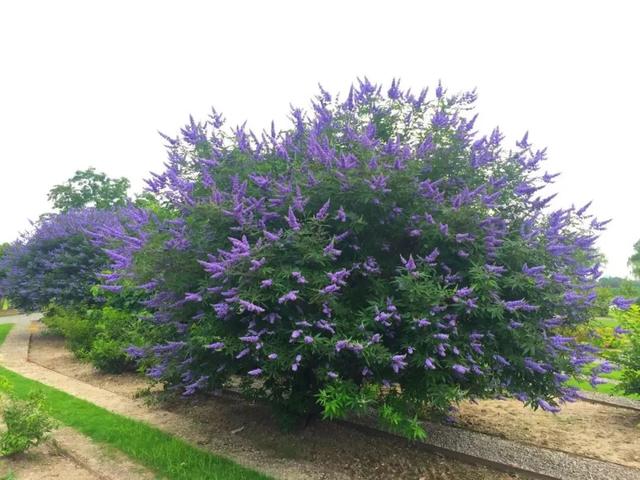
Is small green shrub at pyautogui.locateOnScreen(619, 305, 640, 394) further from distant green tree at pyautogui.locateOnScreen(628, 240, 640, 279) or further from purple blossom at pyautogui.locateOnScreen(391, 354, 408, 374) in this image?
distant green tree at pyautogui.locateOnScreen(628, 240, 640, 279)

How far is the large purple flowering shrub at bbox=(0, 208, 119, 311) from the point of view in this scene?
658 inches

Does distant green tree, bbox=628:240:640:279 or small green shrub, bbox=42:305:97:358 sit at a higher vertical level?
distant green tree, bbox=628:240:640:279

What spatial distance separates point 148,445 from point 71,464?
873mm

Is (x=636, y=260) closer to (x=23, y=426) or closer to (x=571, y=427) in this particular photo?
(x=571, y=427)

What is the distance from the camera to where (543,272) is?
5.31m

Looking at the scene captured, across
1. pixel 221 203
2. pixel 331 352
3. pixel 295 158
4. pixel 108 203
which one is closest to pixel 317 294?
pixel 331 352

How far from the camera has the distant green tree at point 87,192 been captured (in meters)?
37.0

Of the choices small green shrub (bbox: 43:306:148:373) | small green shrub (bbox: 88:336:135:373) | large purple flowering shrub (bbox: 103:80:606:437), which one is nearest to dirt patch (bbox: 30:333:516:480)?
large purple flowering shrub (bbox: 103:80:606:437)

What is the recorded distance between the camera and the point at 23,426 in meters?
5.95

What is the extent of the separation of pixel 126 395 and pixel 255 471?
5042 millimetres

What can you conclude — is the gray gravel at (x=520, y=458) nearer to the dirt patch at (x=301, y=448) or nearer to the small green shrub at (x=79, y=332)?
the dirt patch at (x=301, y=448)

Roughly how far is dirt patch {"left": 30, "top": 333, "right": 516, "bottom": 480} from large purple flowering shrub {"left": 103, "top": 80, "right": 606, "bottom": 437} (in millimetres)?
758

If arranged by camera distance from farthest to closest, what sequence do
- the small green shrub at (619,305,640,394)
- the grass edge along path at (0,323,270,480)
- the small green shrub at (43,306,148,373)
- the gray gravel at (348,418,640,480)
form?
the small green shrub at (43,306,148,373)
the small green shrub at (619,305,640,394)
the gray gravel at (348,418,640,480)
the grass edge along path at (0,323,270,480)

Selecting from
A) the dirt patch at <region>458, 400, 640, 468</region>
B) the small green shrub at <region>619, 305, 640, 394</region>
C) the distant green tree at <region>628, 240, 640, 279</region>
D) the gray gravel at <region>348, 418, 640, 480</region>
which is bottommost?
the gray gravel at <region>348, 418, 640, 480</region>
